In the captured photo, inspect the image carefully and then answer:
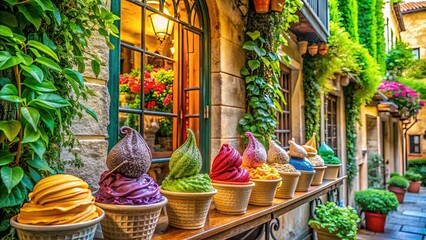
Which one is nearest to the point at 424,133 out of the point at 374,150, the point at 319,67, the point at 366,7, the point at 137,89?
the point at 374,150

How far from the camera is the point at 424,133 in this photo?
52.3ft

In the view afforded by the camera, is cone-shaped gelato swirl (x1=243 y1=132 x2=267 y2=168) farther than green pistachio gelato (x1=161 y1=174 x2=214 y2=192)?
Yes

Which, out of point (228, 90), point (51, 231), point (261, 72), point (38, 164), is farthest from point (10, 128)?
point (261, 72)

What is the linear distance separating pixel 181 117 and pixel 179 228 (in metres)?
1.17

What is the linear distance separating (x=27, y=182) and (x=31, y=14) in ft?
1.75

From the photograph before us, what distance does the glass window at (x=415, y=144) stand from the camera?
16625 millimetres

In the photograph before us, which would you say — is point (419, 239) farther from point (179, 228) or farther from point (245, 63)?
point (179, 228)

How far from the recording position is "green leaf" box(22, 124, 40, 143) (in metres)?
0.91

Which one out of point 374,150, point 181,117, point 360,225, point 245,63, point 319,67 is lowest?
point 360,225

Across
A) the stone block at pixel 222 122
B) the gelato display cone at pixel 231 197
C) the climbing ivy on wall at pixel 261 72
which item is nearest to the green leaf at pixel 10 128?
the gelato display cone at pixel 231 197

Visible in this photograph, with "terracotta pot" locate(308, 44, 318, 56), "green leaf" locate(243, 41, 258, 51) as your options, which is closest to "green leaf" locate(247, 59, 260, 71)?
"green leaf" locate(243, 41, 258, 51)

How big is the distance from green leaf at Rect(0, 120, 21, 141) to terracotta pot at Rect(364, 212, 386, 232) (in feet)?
22.7

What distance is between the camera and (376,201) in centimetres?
642

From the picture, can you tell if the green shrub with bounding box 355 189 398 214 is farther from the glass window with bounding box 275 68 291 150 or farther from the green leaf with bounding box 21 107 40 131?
the green leaf with bounding box 21 107 40 131
